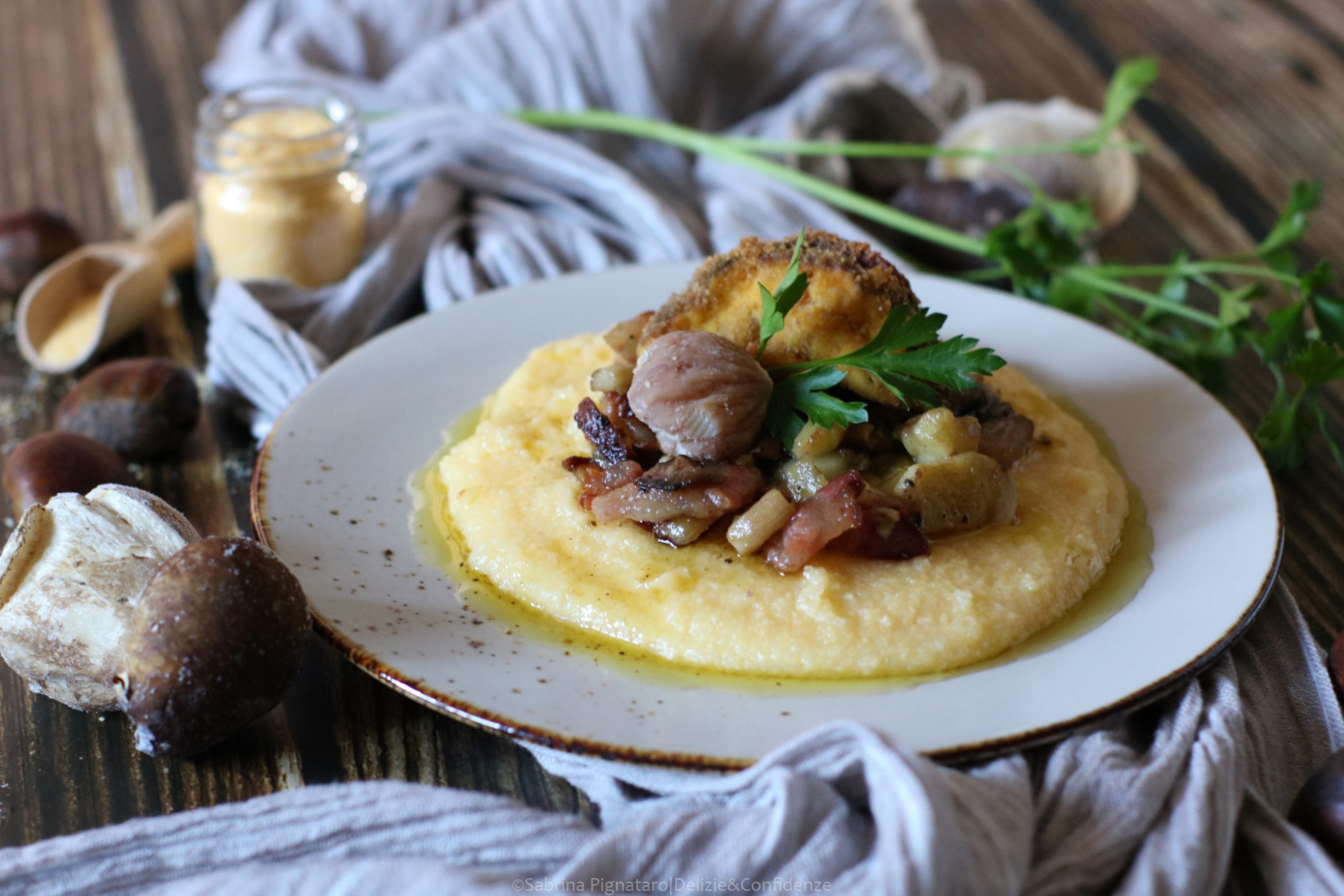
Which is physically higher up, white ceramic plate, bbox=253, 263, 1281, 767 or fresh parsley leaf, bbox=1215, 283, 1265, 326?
fresh parsley leaf, bbox=1215, 283, 1265, 326

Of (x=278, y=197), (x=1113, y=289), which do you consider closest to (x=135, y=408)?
(x=278, y=197)

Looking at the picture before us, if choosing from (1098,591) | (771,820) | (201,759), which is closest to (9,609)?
(201,759)

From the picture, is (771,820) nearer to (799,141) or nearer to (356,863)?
(356,863)

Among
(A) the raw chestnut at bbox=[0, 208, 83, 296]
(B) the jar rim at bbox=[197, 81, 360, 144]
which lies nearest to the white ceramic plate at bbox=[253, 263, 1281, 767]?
(B) the jar rim at bbox=[197, 81, 360, 144]

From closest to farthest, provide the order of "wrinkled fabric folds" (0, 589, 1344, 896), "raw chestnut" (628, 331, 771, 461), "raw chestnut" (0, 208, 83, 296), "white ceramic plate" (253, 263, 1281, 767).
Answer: "wrinkled fabric folds" (0, 589, 1344, 896) < "white ceramic plate" (253, 263, 1281, 767) < "raw chestnut" (628, 331, 771, 461) < "raw chestnut" (0, 208, 83, 296)

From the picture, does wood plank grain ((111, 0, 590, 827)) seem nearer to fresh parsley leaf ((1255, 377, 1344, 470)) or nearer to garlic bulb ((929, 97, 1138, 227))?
fresh parsley leaf ((1255, 377, 1344, 470))

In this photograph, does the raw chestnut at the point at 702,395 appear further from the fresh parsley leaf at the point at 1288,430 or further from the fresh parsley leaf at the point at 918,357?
the fresh parsley leaf at the point at 1288,430

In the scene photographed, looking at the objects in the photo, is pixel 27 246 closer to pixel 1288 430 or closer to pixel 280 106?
pixel 280 106
